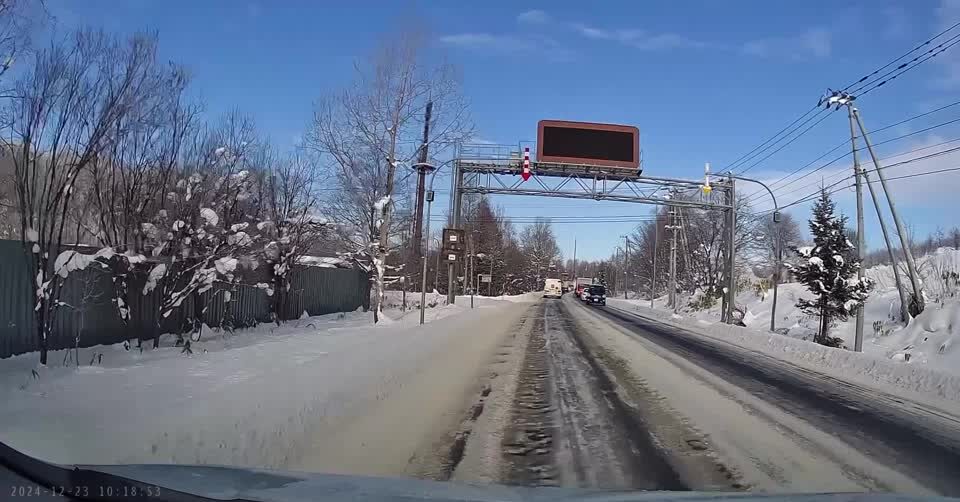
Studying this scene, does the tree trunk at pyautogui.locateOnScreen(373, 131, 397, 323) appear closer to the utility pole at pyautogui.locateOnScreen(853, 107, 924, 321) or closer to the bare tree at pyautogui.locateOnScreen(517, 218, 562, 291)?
the utility pole at pyautogui.locateOnScreen(853, 107, 924, 321)

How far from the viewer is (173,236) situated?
11.1 m

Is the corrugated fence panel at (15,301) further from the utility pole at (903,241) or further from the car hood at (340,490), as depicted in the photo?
the utility pole at (903,241)

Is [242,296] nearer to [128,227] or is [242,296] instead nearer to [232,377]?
[128,227]

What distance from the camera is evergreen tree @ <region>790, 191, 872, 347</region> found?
21.9 metres

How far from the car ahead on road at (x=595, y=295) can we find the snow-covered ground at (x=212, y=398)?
152ft

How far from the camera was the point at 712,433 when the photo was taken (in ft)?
21.1

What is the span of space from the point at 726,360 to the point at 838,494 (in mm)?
11171

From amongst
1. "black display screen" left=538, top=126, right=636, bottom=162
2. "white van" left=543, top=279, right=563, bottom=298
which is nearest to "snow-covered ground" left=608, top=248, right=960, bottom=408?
"black display screen" left=538, top=126, right=636, bottom=162

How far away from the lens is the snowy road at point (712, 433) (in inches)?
193

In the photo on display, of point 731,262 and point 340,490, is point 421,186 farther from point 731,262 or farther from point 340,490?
point 340,490

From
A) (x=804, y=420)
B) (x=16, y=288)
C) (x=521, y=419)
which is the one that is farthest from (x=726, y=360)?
(x=16, y=288)

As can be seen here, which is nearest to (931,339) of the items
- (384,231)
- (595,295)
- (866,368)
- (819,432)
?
(866,368)

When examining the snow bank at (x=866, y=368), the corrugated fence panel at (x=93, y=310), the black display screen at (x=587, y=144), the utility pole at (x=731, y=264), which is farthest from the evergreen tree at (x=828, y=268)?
the corrugated fence panel at (x=93, y=310)

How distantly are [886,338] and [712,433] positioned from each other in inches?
796
